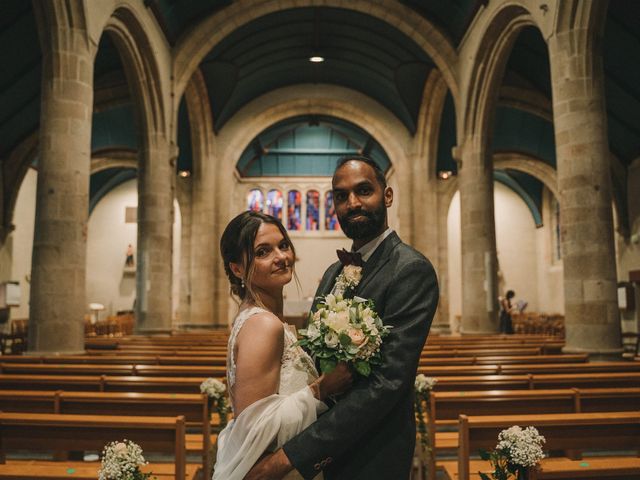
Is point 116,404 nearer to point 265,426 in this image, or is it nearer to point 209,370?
point 209,370

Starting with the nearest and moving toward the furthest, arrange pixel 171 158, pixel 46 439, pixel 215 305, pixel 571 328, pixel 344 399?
pixel 344 399 < pixel 46 439 < pixel 571 328 < pixel 171 158 < pixel 215 305

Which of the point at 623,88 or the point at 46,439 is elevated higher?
the point at 623,88

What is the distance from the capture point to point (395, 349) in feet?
5.54

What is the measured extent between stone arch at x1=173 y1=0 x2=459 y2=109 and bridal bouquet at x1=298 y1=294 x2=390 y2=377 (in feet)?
38.6

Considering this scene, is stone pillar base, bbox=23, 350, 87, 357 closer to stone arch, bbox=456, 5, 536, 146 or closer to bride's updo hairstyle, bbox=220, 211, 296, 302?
bride's updo hairstyle, bbox=220, 211, 296, 302

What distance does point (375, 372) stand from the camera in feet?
5.49

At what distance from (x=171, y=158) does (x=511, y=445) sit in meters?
11.1

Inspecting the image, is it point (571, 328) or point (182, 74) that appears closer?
point (571, 328)

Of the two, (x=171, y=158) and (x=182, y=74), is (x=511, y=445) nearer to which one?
(x=171, y=158)

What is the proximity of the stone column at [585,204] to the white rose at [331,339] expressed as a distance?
6.35 meters

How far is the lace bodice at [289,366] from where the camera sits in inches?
70.1

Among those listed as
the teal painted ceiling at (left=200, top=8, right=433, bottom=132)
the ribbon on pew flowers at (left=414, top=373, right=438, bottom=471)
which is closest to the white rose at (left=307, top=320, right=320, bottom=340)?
the ribbon on pew flowers at (left=414, top=373, right=438, bottom=471)

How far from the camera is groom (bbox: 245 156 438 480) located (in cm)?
163

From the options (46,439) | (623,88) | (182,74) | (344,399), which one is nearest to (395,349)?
(344,399)
